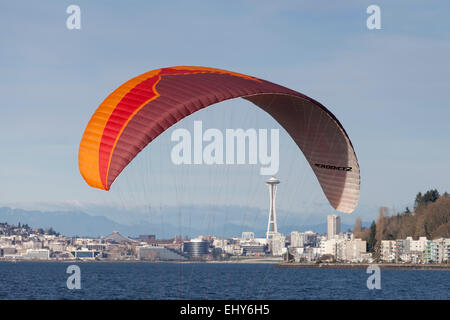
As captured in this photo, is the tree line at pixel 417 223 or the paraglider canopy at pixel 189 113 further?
the tree line at pixel 417 223

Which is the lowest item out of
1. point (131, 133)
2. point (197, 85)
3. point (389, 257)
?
point (389, 257)

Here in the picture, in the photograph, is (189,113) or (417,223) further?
(417,223)

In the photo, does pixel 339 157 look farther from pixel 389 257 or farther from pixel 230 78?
pixel 389 257

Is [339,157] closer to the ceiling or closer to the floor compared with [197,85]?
closer to the floor

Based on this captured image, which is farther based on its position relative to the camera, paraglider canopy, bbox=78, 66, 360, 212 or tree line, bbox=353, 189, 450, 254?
tree line, bbox=353, 189, 450, 254
